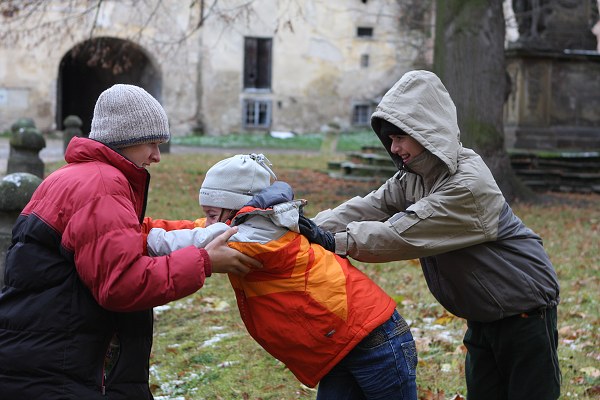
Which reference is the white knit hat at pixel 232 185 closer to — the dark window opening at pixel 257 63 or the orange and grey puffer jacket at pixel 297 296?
the orange and grey puffer jacket at pixel 297 296

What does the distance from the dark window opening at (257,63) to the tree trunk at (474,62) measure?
2135 centimetres

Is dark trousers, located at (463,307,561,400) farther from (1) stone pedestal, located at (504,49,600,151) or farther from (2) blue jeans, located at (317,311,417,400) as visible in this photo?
(1) stone pedestal, located at (504,49,600,151)

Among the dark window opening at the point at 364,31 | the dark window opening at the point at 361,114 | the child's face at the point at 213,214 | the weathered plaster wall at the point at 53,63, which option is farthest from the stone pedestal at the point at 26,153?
the dark window opening at the point at 364,31

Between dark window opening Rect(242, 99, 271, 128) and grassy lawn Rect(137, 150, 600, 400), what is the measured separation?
75.4ft

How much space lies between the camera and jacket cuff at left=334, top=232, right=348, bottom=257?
3234 mm

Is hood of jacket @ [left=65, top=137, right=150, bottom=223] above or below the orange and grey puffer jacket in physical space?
above

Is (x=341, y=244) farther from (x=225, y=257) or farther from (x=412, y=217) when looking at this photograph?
(x=225, y=257)

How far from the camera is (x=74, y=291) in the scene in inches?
109

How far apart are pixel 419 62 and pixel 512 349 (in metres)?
22.8

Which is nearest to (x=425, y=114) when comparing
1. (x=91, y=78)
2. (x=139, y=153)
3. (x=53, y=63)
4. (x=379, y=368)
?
(x=379, y=368)

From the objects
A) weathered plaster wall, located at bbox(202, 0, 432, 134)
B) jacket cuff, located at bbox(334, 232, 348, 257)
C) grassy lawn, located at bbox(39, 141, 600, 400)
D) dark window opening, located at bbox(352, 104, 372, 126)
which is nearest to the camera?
jacket cuff, located at bbox(334, 232, 348, 257)

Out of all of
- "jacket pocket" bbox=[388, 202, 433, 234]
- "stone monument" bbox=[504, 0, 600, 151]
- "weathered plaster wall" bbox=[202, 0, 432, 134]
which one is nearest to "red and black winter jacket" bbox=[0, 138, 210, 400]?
"jacket pocket" bbox=[388, 202, 433, 234]

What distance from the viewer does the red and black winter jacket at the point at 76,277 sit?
8.71ft

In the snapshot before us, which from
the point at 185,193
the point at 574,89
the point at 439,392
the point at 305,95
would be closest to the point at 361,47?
the point at 305,95
